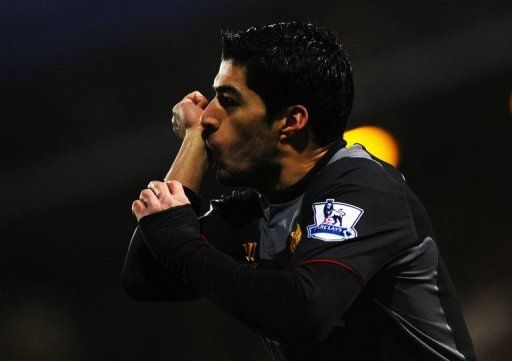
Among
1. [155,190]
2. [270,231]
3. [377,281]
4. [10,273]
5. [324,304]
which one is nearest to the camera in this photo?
[324,304]

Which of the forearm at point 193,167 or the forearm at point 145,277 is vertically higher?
the forearm at point 193,167

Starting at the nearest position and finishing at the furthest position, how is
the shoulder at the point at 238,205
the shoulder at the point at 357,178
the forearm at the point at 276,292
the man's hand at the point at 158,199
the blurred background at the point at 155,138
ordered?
the forearm at the point at 276,292, the shoulder at the point at 357,178, the man's hand at the point at 158,199, the shoulder at the point at 238,205, the blurred background at the point at 155,138

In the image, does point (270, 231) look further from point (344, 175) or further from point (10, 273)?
point (10, 273)

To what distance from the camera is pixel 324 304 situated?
4.96 feet

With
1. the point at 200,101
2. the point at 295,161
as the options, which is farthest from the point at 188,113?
the point at 295,161

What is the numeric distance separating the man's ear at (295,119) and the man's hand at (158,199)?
0.31 meters

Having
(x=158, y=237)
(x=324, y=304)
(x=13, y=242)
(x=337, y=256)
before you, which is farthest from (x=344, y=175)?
(x=13, y=242)

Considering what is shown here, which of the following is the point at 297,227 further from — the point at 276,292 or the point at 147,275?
the point at 147,275

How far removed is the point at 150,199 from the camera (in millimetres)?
1818

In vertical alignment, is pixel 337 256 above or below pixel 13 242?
above

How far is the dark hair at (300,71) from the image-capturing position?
6.20ft

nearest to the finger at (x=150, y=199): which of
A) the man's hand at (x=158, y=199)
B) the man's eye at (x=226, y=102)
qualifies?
the man's hand at (x=158, y=199)

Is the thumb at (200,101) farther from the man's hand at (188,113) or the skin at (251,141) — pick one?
the skin at (251,141)

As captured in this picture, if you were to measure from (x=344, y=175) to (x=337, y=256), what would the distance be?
9.0 inches
